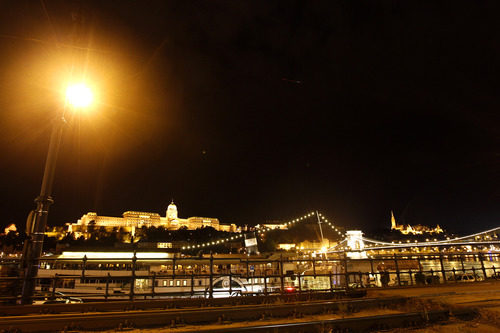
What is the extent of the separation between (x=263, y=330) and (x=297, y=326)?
926 mm

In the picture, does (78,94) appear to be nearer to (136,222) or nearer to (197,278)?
(197,278)

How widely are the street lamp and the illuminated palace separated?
148326 mm

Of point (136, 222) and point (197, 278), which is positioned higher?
point (136, 222)

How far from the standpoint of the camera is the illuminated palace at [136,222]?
469 ft

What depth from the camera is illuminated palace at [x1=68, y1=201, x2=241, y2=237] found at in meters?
143

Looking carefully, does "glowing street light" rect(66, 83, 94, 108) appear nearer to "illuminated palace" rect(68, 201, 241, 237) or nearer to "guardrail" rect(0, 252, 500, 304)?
"guardrail" rect(0, 252, 500, 304)

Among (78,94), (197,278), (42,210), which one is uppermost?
(78,94)

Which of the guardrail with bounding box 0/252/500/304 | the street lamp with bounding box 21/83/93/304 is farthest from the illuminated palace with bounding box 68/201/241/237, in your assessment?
the street lamp with bounding box 21/83/93/304

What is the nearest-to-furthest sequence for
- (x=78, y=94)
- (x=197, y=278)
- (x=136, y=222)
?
(x=78, y=94), (x=197, y=278), (x=136, y=222)

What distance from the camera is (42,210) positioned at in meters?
9.31

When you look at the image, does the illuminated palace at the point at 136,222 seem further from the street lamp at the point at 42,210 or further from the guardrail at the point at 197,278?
the street lamp at the point at 42,210

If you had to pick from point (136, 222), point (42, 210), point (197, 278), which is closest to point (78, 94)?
point (42, 210)

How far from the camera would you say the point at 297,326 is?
660 centimetres

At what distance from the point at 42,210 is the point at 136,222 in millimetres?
158023
